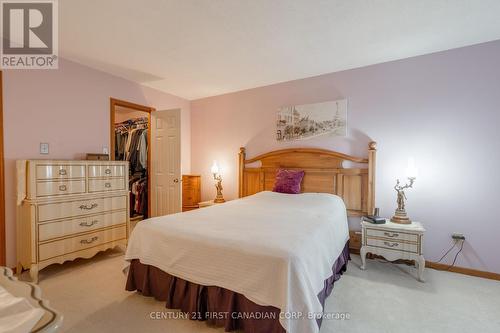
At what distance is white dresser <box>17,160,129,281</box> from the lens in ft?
7.64

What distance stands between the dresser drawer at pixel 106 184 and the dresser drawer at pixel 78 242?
0.53 meters

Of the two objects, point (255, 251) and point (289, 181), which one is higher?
point (289, 181)

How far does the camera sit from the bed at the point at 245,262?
55.0 inches

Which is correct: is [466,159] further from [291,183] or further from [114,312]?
[114,312]

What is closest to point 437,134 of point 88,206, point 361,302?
point 361,302

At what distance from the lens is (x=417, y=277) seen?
8.14 feet

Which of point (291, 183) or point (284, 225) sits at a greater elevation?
point (291, 183)

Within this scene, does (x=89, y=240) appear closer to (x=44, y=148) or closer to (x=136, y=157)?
(x=44, y=148)

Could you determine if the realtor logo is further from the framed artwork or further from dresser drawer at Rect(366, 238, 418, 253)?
dresser drawer at Rect(366, 238, 418, 253)

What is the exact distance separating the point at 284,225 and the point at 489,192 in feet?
7.76

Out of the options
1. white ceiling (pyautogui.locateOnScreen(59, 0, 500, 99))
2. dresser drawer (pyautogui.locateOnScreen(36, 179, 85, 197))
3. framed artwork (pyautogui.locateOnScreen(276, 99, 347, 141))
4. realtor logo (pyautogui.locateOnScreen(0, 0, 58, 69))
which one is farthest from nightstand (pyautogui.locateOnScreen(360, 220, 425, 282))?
realtor logo (pyautogui.locateOnScreen(0, 0, 58, 69))

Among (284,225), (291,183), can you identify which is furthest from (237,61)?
(284,225)

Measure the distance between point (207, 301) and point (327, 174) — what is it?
89.8 inches

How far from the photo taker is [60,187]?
2.51 m
